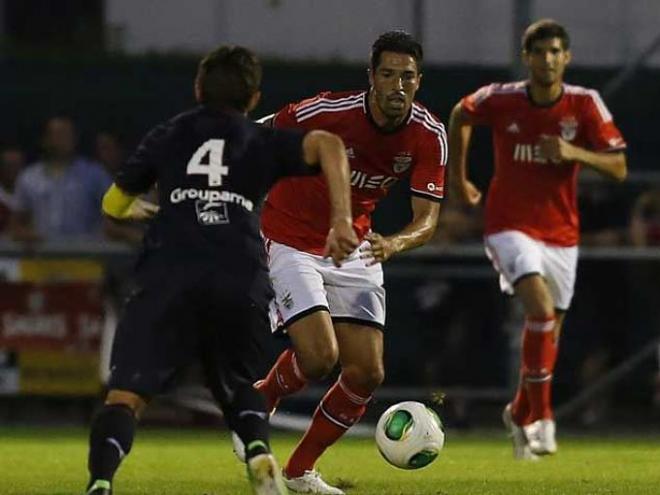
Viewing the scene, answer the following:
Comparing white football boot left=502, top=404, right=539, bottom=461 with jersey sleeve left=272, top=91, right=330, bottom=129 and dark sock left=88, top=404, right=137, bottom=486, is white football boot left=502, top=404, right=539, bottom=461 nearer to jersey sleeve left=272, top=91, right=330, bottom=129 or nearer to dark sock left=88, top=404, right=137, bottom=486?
jersey sleeve left=272, top=91, right=330, bottom=129

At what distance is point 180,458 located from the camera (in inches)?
439

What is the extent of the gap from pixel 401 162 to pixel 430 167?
18 centimetres

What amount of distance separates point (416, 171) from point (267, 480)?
2.59m

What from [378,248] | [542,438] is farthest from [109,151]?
[378,248]

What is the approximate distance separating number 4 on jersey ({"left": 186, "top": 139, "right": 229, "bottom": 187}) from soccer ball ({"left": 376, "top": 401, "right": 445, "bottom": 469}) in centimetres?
212

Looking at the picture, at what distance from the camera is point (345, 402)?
898cm

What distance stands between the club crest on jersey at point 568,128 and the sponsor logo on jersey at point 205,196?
16.1 feet

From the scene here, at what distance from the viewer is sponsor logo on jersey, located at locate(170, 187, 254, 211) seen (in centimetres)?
702

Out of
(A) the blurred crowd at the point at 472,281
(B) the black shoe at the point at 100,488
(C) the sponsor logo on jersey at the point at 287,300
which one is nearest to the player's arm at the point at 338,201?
(B) the black shoe at the point at 100,488

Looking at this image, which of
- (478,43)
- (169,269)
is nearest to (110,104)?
(478,43)

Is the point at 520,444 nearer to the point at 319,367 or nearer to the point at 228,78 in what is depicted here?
the point at 319,367

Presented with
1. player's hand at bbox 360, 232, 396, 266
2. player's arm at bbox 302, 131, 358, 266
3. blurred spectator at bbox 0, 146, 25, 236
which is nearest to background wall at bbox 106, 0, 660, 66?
blurred spectator at bbox 0, 146, 25, 236

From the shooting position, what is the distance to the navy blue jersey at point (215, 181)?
701cm

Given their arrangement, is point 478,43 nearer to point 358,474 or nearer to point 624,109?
point 624,109
